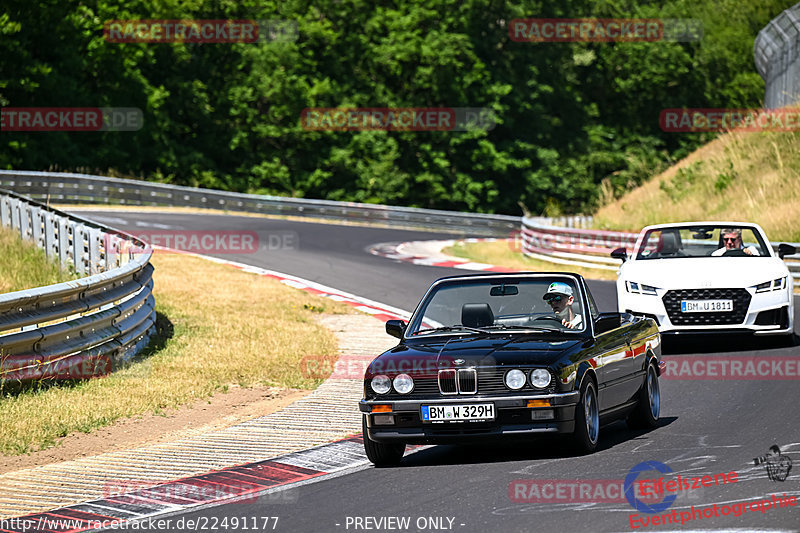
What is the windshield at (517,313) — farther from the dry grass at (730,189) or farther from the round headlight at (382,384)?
the dry grass at (730,189)

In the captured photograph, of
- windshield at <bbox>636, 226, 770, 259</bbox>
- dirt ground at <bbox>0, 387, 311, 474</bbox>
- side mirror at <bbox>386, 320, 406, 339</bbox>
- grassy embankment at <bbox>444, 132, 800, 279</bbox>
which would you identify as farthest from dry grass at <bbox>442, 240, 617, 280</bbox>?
side mirror at <bbox>386, 320, 406, 339</bbox>

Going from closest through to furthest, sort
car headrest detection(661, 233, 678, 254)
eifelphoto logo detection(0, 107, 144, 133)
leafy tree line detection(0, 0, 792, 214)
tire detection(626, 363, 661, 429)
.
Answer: tire detection(626, 363, 661, 429) → car headrest detection(661, 233, 678, 254) → eifelphoto logo detection(0, 107, 144, 133) → leafy tree line detection(0, 0, 792, 214)

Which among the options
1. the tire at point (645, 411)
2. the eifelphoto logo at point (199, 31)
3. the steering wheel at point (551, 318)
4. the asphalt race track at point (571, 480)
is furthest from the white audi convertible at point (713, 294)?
the eifelphoto logo at point (199, 31)

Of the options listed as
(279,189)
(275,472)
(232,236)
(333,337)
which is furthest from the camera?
(279,189)

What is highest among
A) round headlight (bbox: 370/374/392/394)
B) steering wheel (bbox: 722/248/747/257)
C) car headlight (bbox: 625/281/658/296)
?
steering wheel (bbox: 722/248/747/257)

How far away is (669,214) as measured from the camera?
3306cm

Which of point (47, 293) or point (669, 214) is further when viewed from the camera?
point (669, 214)

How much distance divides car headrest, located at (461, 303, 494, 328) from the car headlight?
5234 mm

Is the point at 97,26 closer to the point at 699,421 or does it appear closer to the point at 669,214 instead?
the point at 669,214

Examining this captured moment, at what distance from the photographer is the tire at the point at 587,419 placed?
8.41 m

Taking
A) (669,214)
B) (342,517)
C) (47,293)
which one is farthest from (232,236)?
(342,517)

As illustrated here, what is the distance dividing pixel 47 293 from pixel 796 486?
717 cm

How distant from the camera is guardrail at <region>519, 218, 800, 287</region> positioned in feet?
86.1

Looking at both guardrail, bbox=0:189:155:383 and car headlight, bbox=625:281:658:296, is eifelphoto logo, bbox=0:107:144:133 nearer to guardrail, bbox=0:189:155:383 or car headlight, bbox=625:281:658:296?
guardrail, bbox=0:189:155:383
